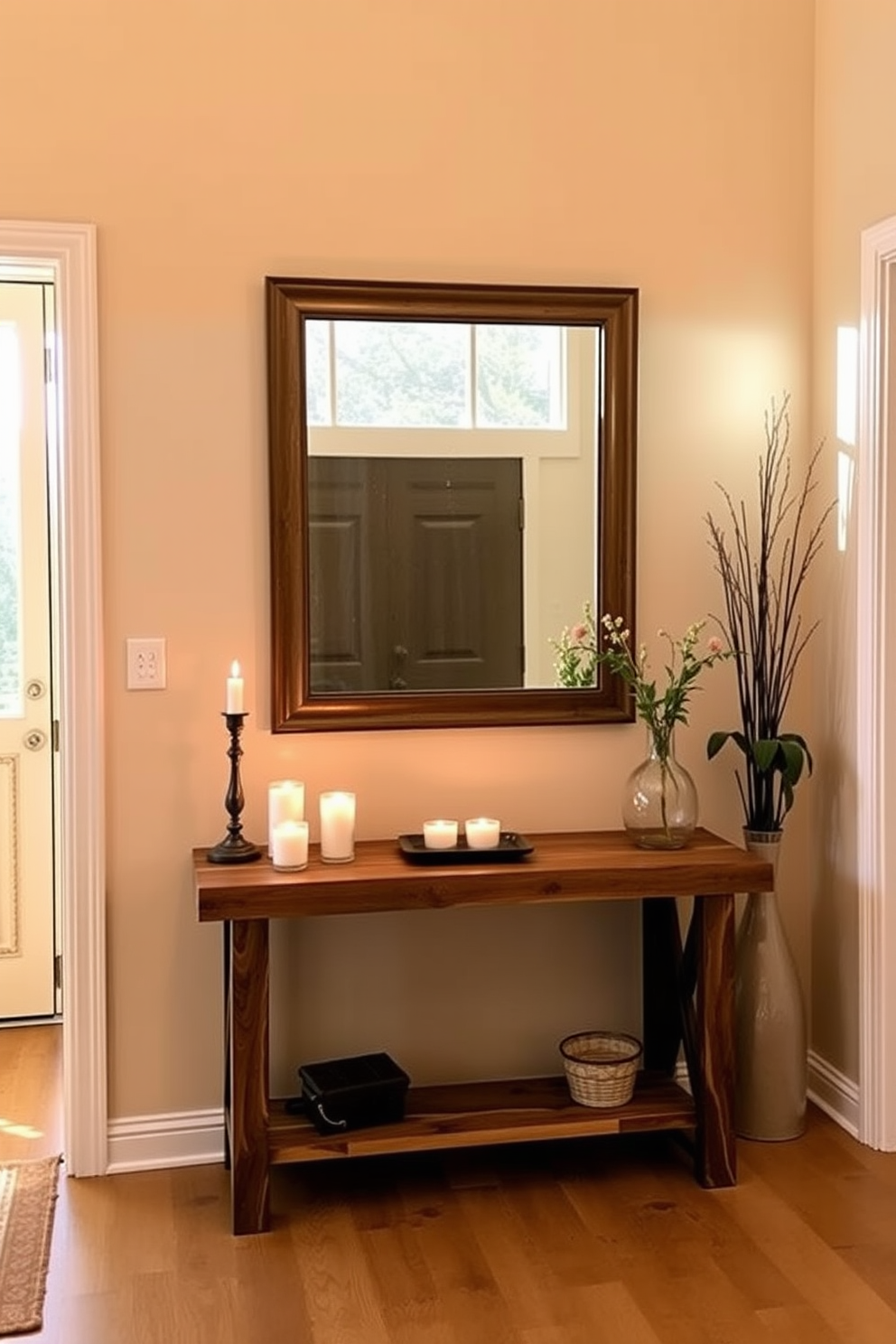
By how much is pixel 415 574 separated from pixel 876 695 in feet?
3.60

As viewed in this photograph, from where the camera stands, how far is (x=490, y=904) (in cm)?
288

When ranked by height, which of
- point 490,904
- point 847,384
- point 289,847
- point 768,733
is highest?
point 847,384

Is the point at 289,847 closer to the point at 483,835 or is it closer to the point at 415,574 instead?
the point at 483,835

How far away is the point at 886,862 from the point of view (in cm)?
321

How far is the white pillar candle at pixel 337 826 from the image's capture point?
9.76 ft

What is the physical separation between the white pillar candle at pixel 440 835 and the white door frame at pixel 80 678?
73cm

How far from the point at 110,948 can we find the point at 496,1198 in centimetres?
101

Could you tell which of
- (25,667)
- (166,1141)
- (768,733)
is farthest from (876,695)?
(25,667)

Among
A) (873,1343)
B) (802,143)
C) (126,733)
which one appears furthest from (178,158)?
(873,1343)

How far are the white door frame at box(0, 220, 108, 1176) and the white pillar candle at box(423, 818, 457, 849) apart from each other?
727 mm

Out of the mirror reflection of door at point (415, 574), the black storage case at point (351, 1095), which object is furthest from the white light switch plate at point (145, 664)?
the black storage case at point (351, 1095)

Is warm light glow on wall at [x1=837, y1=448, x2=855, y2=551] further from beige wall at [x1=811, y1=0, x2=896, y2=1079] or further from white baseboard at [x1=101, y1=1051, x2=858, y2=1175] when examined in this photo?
white baseboard at [x1=101, y1=1051, x2=858, y2=1175]

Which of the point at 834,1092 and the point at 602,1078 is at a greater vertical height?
the point at 602,1078

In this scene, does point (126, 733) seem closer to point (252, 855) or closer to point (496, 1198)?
point (252, 855)
